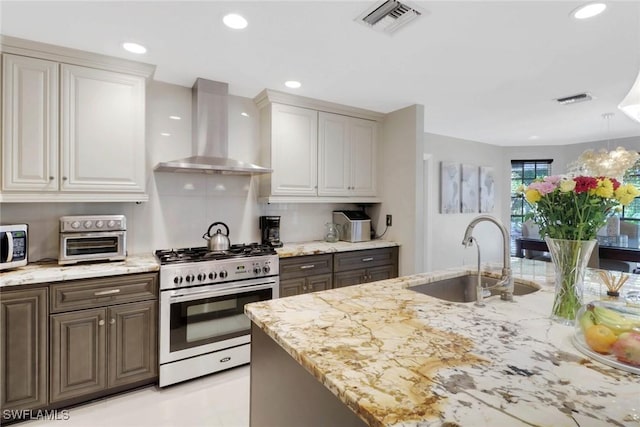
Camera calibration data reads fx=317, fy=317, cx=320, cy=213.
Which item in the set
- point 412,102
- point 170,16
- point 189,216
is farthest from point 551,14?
point 189,216

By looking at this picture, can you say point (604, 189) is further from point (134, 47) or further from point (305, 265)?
point (134, 47)

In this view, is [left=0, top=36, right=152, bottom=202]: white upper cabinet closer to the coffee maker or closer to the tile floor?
the coffee maker

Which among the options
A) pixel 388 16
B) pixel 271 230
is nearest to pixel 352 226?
pixel 271 230

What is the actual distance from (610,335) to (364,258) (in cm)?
233

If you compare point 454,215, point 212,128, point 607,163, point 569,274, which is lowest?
point 569,274

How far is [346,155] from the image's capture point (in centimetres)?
347

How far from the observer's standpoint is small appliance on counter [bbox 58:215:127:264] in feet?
6.96

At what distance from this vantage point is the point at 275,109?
3012 mm

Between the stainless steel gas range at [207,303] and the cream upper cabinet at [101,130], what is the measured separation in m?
0.70

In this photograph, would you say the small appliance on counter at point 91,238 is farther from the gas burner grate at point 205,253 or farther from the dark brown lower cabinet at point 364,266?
the dark brown lower cabinet at point 364,266

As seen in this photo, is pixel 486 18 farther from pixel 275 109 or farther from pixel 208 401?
pixel 208 401

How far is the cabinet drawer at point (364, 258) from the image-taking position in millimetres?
3041

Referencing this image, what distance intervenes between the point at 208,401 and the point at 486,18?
9.75ft

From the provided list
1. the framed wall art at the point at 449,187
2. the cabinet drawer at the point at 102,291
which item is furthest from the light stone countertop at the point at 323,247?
the framed wall art at the point at 449,187
